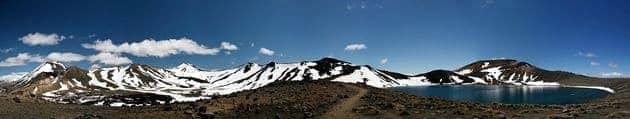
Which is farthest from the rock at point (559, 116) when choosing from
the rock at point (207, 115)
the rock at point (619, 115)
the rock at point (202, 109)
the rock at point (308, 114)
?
the rock at point (202, 109)

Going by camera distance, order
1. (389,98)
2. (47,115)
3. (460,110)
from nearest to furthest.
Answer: (460,110)
(47,115)
(389,98)

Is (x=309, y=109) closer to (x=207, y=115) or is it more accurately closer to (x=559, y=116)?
A: (x=207, y=115)

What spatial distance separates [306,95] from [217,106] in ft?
31.8

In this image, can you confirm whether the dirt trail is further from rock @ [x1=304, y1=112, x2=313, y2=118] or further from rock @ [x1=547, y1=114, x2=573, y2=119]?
rock @ [x1=547, y1=114, x2=573, y2=119]

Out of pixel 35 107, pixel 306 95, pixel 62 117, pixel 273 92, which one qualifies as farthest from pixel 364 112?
pixel 35 107

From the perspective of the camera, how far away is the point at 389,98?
169 ft

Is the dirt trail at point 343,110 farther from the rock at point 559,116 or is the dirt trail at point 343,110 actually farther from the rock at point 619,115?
the rock at point 619,115

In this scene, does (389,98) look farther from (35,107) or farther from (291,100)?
(35,107)

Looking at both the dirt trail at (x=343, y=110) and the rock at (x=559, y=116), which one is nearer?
the rock at (x=559, y=116)

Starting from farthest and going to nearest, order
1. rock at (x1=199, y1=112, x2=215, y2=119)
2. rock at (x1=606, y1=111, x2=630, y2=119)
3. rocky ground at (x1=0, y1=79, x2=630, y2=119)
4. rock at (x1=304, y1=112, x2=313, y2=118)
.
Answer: rocky ground at (x1=0, y1=79, x2=630, y2=119)
rock at (x1=304, y1=112, x2=313, y2=118)
rock at (x1=199, y1=112, x2=215, y2=119)
rock at (x1=606, y1=111, x2=630, y2=119)

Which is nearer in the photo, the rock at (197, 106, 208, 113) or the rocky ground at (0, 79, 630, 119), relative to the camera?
the rocky ground at (0, 79, 630, 119)

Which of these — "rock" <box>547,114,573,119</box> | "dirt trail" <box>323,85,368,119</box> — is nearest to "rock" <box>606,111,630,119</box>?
"rock" <box>547,114,573,119</box>

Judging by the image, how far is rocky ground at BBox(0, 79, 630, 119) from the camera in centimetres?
3956

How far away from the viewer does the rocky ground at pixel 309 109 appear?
39.6m
